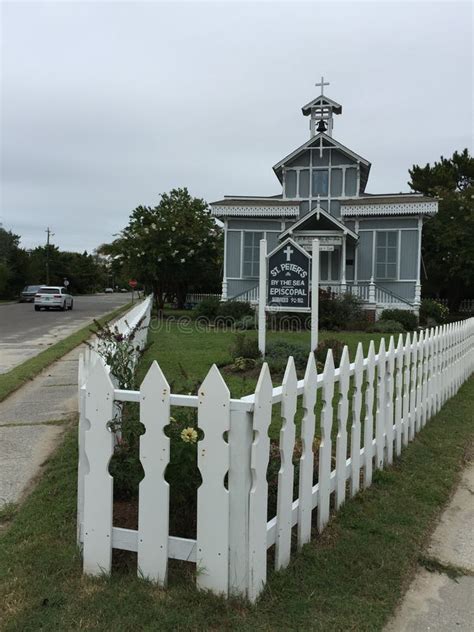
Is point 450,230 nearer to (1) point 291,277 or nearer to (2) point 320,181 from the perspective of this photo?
(2) point 320,181

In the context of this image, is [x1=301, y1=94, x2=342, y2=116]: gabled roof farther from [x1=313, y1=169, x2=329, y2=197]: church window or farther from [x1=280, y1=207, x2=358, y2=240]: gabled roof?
[x1=280, y1=207, x2=358, y2=240]: gabled roof

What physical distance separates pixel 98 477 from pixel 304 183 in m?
22.1

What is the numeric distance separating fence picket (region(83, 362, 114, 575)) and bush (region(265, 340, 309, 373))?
5935 millimetres

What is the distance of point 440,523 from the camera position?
381cm

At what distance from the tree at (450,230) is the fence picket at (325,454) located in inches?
899

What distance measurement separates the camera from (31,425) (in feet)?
20.4

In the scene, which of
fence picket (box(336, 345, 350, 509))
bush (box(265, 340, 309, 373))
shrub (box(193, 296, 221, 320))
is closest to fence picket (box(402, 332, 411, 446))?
fence picket (box(336, 345, 350, 509))

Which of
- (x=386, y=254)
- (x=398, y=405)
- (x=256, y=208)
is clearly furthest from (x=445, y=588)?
(x=256, y=208)

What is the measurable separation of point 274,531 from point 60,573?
1.16 meters

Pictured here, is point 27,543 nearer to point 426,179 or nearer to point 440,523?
point 440,523

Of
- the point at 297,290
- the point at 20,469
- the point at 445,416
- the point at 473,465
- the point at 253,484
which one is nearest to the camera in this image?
the point at 253,484

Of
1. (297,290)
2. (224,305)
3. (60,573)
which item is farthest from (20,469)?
(224,305)

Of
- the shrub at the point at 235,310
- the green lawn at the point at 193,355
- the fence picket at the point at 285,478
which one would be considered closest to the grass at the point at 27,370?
the green lawn at the point at 193,355

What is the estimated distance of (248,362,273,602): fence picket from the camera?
2703 millimetres
